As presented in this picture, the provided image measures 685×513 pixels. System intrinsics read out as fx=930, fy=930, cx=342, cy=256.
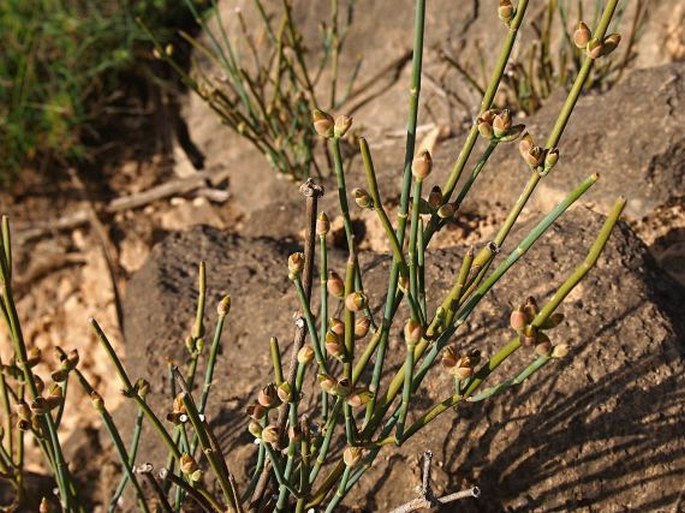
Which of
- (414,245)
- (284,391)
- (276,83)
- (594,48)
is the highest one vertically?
(276,83)

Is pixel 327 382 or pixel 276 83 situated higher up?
pixel 276 83

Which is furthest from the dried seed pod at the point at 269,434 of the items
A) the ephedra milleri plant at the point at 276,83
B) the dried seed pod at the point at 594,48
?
the ephedra milleri plant at the point at 276,83

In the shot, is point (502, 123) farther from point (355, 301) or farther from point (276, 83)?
point (276, 83)

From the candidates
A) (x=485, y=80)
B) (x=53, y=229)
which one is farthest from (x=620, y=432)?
(x=53, y=229)

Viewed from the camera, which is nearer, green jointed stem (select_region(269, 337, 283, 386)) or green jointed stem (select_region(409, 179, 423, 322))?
green jointed stem (select_region(409, 179, 423, 322))

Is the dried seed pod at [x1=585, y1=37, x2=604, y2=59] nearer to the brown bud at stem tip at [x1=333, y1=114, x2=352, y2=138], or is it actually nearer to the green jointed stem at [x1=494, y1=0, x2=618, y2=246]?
the green jointed stem at [x1=494, y1=0, x2=618, y2=246]

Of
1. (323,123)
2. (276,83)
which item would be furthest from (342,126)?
(276,83)

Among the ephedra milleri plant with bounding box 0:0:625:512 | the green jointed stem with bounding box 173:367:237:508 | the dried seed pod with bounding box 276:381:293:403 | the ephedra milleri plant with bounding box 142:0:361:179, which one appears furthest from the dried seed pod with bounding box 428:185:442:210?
the ephedra milleri plant with bounding box 142:0:361:179

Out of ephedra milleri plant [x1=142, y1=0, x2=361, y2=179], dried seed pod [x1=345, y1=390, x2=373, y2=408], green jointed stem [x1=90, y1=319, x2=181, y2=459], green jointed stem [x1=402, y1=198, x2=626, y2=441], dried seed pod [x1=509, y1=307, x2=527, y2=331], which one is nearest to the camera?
green jointed stem [x1=402, y1=198, x2=626, y2=441]

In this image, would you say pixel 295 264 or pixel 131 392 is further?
pixel 131 392
